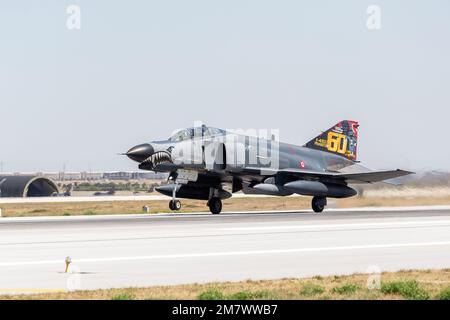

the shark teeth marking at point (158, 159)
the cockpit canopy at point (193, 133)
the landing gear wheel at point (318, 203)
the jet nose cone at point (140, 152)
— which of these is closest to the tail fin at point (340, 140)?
the landing gear wheel at point (318, 203)

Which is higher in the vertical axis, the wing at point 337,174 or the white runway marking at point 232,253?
the wing at point 337,174

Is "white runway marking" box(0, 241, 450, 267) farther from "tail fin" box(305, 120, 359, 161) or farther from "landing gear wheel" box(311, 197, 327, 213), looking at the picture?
"tail fin" box(305, 120, 359, 161)

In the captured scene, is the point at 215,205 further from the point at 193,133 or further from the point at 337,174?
the point at 337,174

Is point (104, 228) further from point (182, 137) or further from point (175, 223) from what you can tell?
point (182, 137)

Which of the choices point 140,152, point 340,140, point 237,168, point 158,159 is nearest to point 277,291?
point 140,152

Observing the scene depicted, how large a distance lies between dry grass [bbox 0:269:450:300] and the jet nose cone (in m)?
22.7

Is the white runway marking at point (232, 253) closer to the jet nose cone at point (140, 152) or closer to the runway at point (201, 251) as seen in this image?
the runway at point (201, 251)

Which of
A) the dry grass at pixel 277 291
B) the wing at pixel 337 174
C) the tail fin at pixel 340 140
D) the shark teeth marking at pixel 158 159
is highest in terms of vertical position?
the tail fin at pixel 340 140

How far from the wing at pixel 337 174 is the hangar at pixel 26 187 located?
234 feet

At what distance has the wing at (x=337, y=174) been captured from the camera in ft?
131

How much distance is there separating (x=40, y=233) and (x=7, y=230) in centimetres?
221
